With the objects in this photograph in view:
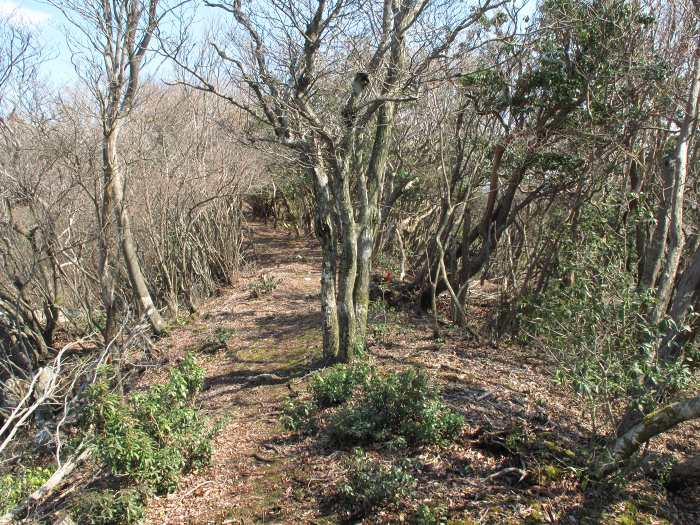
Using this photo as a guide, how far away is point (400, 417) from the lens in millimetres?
5297

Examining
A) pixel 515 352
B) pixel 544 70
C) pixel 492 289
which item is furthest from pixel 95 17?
pixel 492 289

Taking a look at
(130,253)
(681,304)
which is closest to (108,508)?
(681,304)

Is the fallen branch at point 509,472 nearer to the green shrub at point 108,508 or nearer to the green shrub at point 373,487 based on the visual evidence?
the green shrub at point 373,487

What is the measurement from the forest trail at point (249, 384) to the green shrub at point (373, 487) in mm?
420

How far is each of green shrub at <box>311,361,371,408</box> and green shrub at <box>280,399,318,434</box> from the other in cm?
13

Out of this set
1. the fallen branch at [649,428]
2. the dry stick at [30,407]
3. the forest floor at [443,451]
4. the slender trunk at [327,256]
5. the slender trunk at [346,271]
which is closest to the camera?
the fallen branch at [649,428]

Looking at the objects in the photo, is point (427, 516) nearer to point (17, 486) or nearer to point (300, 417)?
point (300, 417)

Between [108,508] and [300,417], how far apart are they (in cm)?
209

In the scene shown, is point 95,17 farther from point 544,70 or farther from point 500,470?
point 500,470

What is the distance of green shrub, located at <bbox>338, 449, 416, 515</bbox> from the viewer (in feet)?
14.2

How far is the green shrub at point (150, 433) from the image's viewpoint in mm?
4664

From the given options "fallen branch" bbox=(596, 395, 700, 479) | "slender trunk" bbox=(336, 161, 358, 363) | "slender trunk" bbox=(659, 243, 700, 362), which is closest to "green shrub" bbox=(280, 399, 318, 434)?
"slender trunk" bbox=(336, 161, 358, 363)

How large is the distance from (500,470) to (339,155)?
362 cm

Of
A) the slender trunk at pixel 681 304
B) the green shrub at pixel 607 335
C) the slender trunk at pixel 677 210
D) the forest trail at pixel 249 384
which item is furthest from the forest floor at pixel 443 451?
the slender trunk at pixel 677 210
